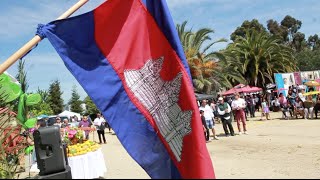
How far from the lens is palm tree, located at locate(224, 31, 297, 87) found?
1475 inches

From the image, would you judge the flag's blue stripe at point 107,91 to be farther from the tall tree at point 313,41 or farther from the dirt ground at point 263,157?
the tall tree at point 313,41

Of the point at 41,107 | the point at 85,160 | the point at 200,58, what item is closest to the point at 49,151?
the point at 85,160

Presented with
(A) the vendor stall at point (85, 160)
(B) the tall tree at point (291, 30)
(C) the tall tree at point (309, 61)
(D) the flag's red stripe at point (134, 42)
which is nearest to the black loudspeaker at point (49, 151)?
(D) the flag's red stripe at point (134, 42)

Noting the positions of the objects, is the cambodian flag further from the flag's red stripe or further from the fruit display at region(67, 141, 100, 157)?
the fruit display at region(67, 141, 100, 157)

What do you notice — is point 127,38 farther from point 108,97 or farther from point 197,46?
point 197,46

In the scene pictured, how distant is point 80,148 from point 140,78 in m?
5.41

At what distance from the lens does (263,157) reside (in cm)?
1080

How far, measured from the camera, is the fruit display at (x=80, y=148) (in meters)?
9.55

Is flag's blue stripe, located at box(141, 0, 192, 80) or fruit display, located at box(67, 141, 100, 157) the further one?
fruit display, located at box(67, 141, 100, 157)

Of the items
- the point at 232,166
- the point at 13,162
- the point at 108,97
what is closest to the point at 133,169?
the point at 232,166

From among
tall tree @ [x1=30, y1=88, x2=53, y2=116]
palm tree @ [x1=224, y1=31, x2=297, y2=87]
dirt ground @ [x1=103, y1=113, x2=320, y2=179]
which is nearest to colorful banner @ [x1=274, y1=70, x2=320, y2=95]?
palm tree @ [x1=224, y1=31, x2=297, y2=87]

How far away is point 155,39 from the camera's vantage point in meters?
5.10

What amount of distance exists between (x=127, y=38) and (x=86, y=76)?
750 millimetres

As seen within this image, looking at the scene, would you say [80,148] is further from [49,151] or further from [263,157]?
[263,157]
